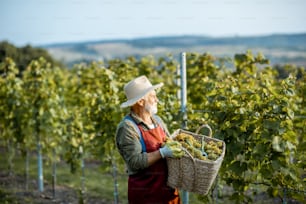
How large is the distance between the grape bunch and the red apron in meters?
0.16

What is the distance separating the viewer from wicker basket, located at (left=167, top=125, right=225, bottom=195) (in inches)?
125

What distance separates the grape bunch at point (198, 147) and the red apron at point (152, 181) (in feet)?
0.54

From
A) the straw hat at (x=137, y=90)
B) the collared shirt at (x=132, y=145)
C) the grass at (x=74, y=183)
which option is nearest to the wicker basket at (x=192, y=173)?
the collared shirt at (x=132, y=145)

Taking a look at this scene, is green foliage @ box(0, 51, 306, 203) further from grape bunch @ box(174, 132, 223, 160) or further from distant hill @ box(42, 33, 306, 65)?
distant hill @ box(42, 33, 306, 65)

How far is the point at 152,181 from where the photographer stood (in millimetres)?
3459

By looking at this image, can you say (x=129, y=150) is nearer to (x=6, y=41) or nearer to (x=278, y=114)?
(x=278, y=114)

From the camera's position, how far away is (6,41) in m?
27.1

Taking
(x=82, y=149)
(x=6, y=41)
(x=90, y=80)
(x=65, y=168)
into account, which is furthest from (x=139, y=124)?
(x=6, y=41)

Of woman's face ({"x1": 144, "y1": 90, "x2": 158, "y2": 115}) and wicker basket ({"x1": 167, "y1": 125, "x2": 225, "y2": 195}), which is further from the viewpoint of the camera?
woman's face ({"x1": 144, "y1": 90, "x2": 158, "y2": 115})

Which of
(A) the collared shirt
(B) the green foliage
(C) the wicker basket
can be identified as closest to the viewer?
(C) the wicker basket

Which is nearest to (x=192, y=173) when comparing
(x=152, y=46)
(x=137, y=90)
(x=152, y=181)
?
(x=152, y=181)

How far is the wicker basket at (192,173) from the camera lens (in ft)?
10.4

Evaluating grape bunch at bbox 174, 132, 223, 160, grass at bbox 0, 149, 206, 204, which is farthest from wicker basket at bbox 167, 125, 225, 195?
grass at bbox 0, 149, 206, 204

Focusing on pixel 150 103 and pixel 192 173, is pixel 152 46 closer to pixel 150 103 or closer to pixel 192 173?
pixel 150 103
